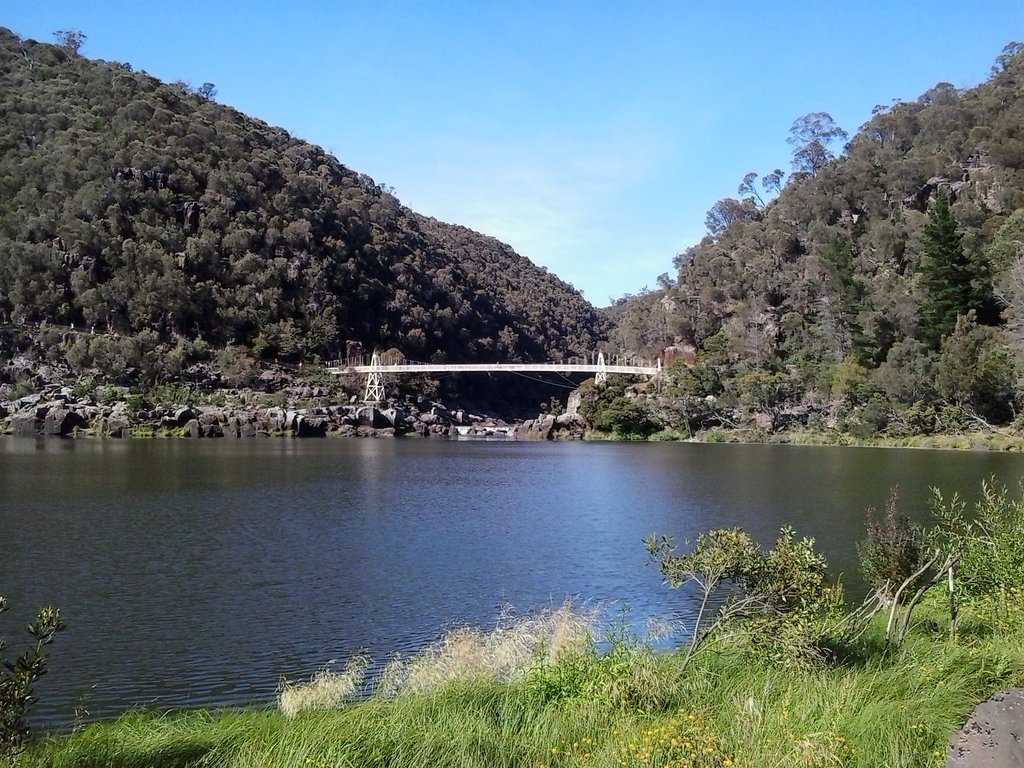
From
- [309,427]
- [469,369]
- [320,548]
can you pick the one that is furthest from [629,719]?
[469,369]

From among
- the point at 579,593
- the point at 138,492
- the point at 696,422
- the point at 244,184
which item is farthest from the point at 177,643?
the point at 244,184

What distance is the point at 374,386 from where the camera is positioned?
9331cm

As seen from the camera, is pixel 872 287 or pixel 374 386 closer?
pixel 872 287

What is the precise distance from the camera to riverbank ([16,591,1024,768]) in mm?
5352

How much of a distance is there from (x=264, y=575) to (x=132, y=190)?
90.8 m

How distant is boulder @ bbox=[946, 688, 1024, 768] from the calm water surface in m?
7.49

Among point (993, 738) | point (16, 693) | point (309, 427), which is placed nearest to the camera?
point (993, 738)

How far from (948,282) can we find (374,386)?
59.4 m

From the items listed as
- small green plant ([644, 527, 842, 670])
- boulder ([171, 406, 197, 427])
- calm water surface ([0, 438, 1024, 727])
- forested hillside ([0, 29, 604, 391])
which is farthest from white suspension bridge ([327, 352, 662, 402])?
small green plant ([644, 527, 842, 670])

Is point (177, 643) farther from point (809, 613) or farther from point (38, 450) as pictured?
point (38, 450)

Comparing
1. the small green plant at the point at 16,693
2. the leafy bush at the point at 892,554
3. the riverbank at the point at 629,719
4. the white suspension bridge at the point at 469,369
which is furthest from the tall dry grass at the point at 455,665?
the white suspension bridge at the point at 469,369

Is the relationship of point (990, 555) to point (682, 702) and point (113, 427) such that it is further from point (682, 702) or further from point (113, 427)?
point (113, 427)

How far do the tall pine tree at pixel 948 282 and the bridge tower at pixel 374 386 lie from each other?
5691cm

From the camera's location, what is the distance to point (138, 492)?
89.2ft
